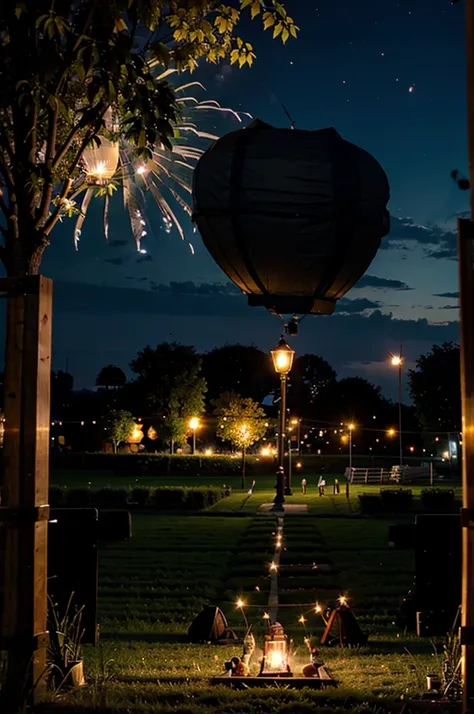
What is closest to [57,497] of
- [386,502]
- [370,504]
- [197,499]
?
[197,499]

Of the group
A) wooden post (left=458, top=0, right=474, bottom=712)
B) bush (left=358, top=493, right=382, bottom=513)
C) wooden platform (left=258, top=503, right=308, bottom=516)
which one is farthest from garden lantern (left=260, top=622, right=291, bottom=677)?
bush (left=358, top=493, right=382, bottom=513)

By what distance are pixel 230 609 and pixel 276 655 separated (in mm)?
5215

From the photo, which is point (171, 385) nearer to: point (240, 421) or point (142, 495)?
point (240, 421)

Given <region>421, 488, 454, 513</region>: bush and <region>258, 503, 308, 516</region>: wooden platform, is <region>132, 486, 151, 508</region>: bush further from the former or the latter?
<region>421, 488, 454, 513</region>: bush

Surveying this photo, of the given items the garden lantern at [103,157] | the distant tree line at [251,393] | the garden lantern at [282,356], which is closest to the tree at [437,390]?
the distant tree line at [251,393]

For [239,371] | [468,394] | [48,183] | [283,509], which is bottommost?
[283,509]

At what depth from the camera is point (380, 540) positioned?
19562mm

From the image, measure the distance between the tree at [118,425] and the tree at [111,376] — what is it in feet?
177


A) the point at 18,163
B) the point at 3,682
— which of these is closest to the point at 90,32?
the point at 18,163

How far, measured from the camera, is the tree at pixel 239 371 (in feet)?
348

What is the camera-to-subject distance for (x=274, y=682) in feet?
20.4

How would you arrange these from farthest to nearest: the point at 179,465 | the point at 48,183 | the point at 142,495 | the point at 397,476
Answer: the point at 179,465 < the point at 397,476 < the point at 142,495 < the point at 48,183

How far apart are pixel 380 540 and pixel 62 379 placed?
10635 cm

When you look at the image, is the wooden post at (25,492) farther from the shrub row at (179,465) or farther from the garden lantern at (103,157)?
the shrub row at (179,465)
